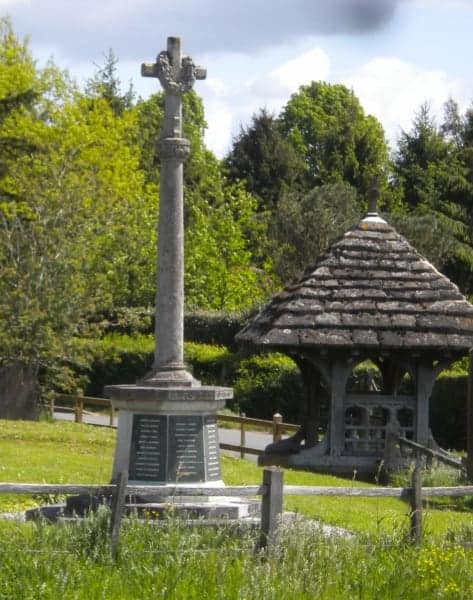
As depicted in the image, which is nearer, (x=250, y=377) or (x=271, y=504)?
(x=271, y=504)

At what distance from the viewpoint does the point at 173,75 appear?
14.0 m

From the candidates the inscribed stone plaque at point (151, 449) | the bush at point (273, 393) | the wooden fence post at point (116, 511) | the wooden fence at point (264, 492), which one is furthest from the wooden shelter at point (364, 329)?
the bush at point (273, 393)

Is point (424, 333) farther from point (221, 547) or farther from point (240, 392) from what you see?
point (240, 392)

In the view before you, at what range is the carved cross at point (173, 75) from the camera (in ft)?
45.6

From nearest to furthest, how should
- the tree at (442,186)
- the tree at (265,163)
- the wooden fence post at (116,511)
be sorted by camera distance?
1. the wooden fence post at (116,511)
2. the tree at (442,186)
3. the tree at (265,163)

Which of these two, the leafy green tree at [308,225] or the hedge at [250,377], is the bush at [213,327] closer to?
the hedge at [250,377]

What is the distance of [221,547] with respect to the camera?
10.1 m

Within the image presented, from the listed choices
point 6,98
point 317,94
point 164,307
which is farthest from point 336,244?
point 317,94

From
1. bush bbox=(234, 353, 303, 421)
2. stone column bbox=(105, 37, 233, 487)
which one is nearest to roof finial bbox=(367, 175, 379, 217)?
stone column bbox=(105, 37, 233, 487)

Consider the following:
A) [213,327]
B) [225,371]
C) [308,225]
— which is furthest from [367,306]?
[308,225]

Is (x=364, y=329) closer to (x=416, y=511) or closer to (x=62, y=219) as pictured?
(x=416, y=511)

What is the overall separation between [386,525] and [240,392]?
68.2 ft

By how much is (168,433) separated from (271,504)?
284 cm

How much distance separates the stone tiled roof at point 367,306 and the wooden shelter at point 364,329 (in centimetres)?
1
